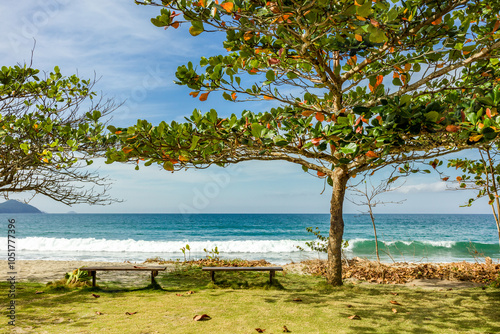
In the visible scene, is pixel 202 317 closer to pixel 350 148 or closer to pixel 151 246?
pixel 350 148

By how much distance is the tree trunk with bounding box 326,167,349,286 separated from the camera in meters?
5.90

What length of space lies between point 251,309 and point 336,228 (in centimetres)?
227

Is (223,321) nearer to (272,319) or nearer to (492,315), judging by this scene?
(272,319)

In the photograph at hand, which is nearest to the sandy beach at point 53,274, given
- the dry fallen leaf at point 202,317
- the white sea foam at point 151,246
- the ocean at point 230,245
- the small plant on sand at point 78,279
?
the small plant on sand at point 78,279

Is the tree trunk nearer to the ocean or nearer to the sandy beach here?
the sandy beach

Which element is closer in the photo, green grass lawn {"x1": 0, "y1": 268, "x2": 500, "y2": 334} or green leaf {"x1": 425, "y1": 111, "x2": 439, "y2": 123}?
green leaf {"x1": 425, "y1": 111, "x2": 439, "y2": 123}

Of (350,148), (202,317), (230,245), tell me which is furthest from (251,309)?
(230,245)

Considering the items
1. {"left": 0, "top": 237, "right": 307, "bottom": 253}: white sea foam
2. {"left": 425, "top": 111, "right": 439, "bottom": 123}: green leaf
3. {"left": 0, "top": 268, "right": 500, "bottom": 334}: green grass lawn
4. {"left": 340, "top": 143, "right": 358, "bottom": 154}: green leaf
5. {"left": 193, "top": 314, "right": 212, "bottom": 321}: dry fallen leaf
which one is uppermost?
{"left": 425, "top": 111, "right": 439, "bottom": 123}: green leaf

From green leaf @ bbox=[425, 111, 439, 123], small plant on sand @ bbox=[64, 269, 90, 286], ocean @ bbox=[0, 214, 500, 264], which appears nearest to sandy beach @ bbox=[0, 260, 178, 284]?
small plant on sand @ bbox=[64, 269, 90, 286]

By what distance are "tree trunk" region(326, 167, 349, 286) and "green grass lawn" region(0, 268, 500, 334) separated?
0.93ft

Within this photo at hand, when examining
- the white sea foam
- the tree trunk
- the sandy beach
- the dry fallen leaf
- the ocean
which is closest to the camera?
the dry fallen leaf

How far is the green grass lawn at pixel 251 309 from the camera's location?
399 cm

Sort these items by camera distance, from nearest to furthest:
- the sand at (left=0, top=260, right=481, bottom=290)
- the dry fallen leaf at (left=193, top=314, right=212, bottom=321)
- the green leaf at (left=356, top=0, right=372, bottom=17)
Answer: the green leaf at (left=356, top=0, right=372, bottom=17) < the dry fallen leaf at (left=193, top=314, right=212, bottom=321) < the sand at (left=0, top=260, right=481, bottom=290)

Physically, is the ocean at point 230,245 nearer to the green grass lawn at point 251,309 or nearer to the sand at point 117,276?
the sand at point 117,276
